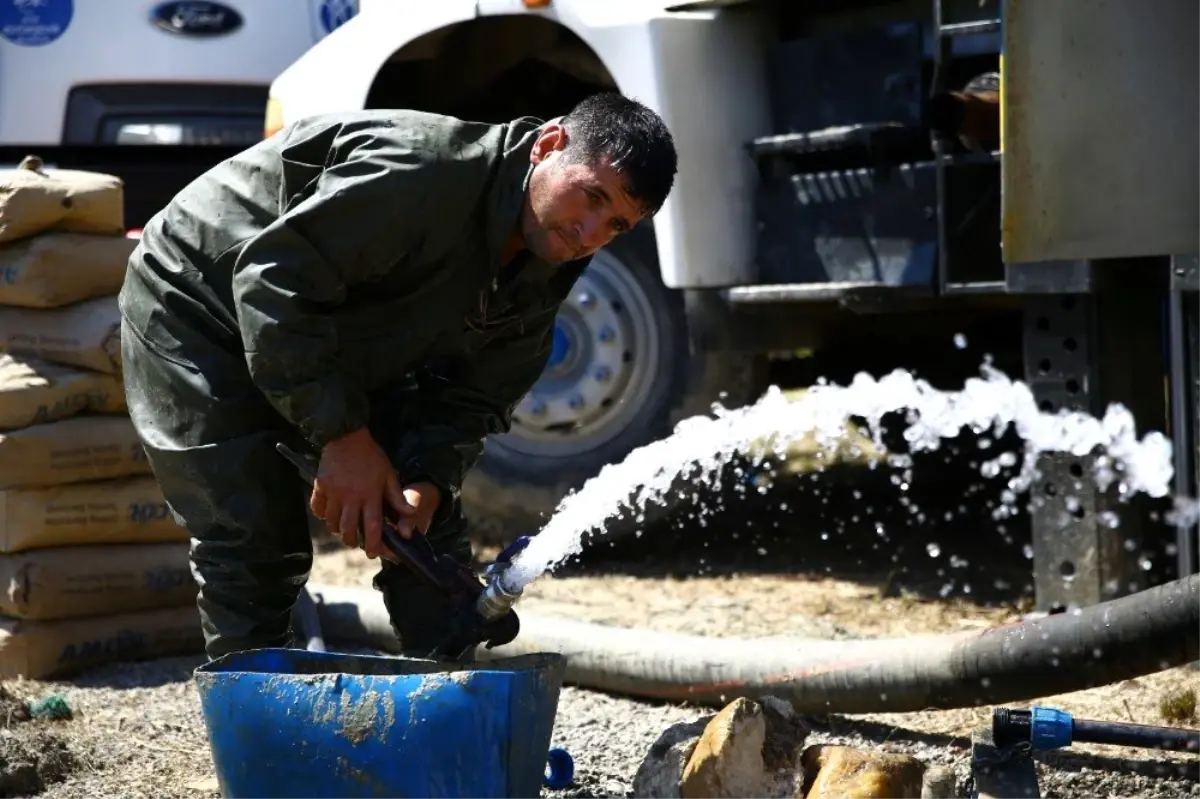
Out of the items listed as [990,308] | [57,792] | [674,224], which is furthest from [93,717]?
[990,308]

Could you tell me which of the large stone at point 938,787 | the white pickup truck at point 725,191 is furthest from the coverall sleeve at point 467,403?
the white pickup truck at point 725,191

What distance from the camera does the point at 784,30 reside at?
15.0ft

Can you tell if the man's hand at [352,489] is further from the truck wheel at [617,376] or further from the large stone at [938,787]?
the truck wheel at [617,376]

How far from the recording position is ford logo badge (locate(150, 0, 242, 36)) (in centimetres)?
639

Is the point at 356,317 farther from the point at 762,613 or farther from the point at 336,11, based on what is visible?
the point at 336,11

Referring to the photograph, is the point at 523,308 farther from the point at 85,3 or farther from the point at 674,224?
the point at 85,3

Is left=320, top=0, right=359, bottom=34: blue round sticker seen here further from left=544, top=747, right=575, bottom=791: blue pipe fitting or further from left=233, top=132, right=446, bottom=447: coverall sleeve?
left=544, top=747, right=575, bottom=791: blue pipe fitting

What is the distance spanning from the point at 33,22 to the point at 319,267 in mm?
Answer: 4293

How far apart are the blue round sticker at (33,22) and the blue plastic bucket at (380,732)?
450 centimetres

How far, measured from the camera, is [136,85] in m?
6.34

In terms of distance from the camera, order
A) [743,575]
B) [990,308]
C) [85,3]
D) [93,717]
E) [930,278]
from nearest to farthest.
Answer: [93,717] < [930,278] < [990,308] < [743,575] < [85,3]

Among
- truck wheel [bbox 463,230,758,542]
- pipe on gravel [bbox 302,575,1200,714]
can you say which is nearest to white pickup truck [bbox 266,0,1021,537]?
truck wheel [bbox 463,230,758,542]

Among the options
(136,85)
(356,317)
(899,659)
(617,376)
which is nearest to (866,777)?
(899,659)

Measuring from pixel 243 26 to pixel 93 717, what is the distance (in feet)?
12.0
